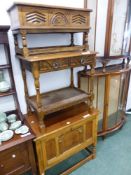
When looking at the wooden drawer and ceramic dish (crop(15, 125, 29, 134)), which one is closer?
the wooden drawer

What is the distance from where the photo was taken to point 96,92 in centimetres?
200

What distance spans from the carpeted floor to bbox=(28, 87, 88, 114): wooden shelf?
863 mm

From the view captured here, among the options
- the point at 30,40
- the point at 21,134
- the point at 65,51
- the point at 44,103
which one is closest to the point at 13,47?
the point at 30,40

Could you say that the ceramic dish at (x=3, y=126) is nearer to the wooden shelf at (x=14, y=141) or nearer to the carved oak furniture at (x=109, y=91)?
the wooden shelf at (x=14, y=141)

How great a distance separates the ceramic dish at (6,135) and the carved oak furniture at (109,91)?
105cm

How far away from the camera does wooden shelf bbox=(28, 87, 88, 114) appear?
4.61ft

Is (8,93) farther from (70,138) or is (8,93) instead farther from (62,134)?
(70,138)

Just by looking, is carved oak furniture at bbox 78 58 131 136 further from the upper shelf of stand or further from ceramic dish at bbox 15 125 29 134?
ceramic dish at bbox 15 125 29 134

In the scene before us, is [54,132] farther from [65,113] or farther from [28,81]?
[28,81]

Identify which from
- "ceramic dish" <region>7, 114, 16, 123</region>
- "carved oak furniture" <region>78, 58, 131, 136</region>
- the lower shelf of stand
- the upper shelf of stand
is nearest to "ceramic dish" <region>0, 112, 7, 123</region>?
"ceramic dish" <region>7, 114, 16, 123</region>

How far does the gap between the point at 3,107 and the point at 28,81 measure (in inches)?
15.5

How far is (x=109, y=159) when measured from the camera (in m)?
1.87

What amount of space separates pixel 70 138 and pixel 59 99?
0.44 meters

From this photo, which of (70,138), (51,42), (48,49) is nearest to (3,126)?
(70,138)
